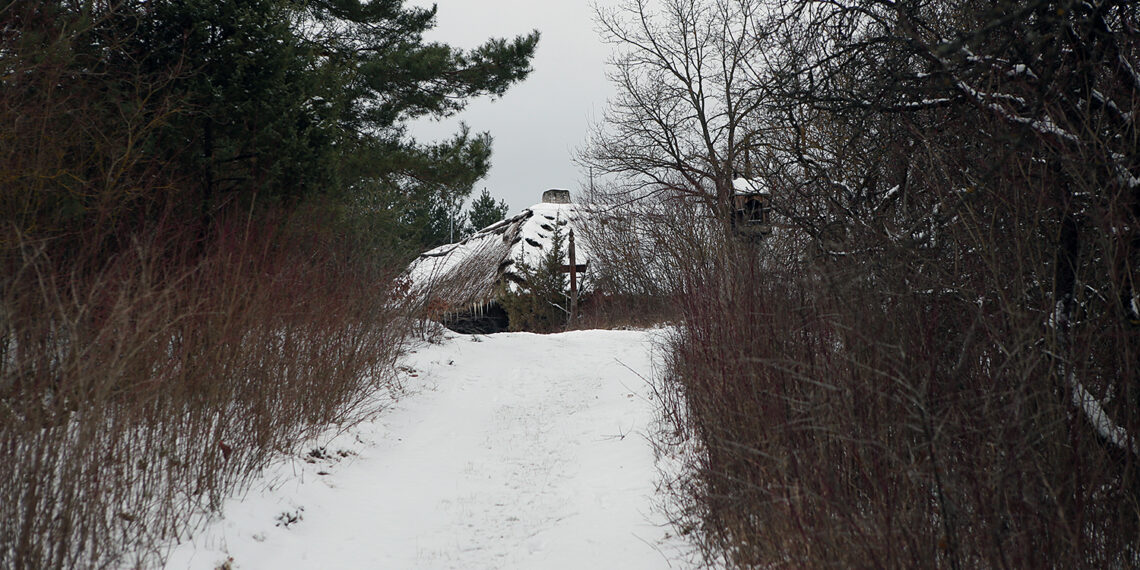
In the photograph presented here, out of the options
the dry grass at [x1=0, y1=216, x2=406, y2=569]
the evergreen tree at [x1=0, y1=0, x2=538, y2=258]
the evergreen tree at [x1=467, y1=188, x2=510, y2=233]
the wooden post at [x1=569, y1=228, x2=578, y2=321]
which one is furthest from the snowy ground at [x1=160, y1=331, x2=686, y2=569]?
the evergreen tree at [x1=467, y1=188, x2=510, y2=233]

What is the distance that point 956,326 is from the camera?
394 cm

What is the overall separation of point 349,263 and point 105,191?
10.5 feet

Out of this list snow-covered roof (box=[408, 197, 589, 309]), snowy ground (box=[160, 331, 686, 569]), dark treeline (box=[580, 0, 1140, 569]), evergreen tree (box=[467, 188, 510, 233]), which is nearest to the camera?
dark treeline (box=[580, 0, 1140, 569])

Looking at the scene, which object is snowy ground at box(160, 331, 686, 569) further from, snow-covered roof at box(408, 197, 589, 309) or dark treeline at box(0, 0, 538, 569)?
snow-covered roof at box(408, 197, 589, 309)

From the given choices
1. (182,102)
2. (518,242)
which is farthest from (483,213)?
(182,102)

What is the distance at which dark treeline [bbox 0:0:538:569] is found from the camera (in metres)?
3.29

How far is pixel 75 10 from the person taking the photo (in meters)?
6.65

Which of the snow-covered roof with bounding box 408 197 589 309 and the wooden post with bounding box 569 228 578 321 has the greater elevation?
the snow-covered roof with bounding box 408 197 589 309

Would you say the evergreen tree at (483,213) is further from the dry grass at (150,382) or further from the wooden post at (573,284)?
the dry grass at (150,382)

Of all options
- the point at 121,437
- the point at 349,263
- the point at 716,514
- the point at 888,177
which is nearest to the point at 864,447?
the point at 716,514

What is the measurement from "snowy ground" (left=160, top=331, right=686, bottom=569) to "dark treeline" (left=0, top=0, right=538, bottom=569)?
1.21 ft

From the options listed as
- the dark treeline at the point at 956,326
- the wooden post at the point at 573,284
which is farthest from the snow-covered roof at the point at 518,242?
the dark treeline at the point at 956,326

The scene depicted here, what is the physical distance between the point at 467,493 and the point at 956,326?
3.91 metres

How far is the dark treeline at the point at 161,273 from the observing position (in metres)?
3.29
